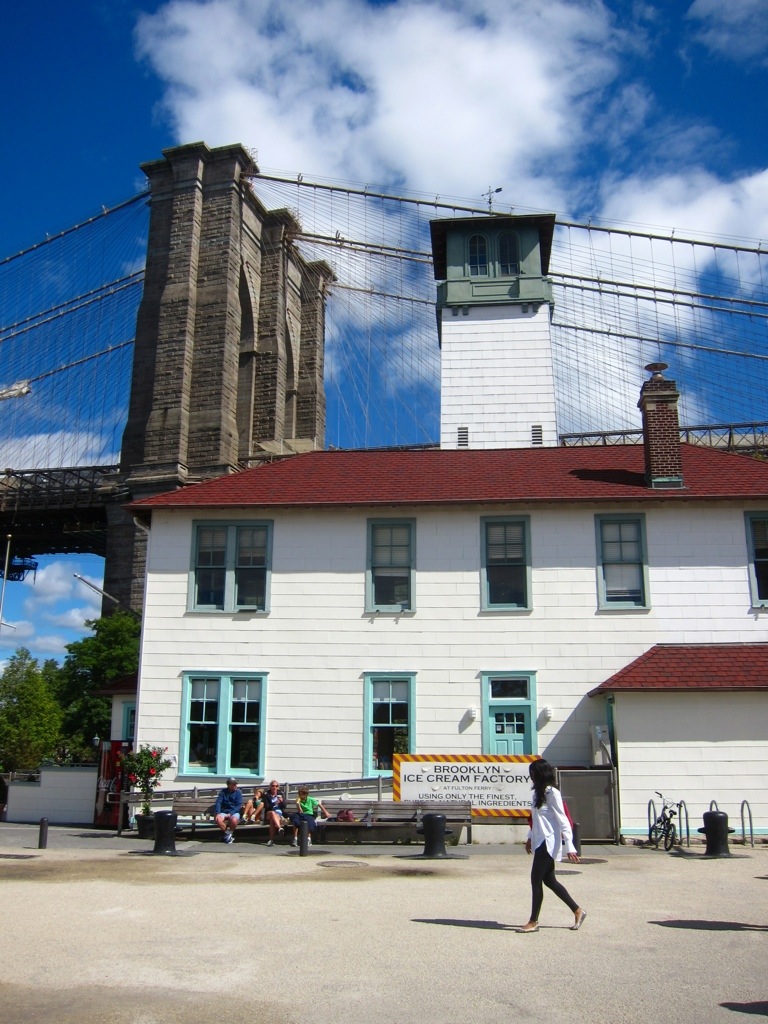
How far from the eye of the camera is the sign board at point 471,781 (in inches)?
688

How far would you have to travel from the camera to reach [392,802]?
57.8 ft

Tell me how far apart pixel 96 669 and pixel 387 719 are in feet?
73.8

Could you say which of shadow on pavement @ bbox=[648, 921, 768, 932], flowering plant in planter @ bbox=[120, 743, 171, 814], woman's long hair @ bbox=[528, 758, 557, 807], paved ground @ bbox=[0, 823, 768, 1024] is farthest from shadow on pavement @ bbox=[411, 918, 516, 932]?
flowering plant in planter @ bbox=[120, 743, 171, 814]

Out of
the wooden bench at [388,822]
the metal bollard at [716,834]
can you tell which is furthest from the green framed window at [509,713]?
the metal bollard at [716,834]

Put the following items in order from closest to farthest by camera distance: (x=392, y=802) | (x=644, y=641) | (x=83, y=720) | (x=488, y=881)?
(x=488, y=881) → (x=392, y=802) → (x=644, y=641) → (x=83, y=720)

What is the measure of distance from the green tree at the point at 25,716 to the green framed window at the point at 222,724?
28.4m

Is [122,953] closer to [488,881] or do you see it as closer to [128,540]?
[488,881]

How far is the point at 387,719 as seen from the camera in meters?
19.5

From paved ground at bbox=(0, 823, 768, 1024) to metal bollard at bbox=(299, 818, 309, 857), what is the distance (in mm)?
1562

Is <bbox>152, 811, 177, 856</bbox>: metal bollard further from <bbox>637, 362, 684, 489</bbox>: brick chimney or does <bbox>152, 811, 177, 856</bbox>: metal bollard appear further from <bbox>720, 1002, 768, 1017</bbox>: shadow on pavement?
<bbox>637, 362, 684, 489</bbox>: brick chimney

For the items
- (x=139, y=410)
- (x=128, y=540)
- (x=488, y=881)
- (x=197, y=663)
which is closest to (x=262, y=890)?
(x=488, y=881)

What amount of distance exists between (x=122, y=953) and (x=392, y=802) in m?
10.3

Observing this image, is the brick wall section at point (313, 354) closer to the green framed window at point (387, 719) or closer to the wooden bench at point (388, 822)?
the green framed window at point (387, 719)

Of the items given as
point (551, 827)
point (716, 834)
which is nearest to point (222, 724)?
point (716, 834)
